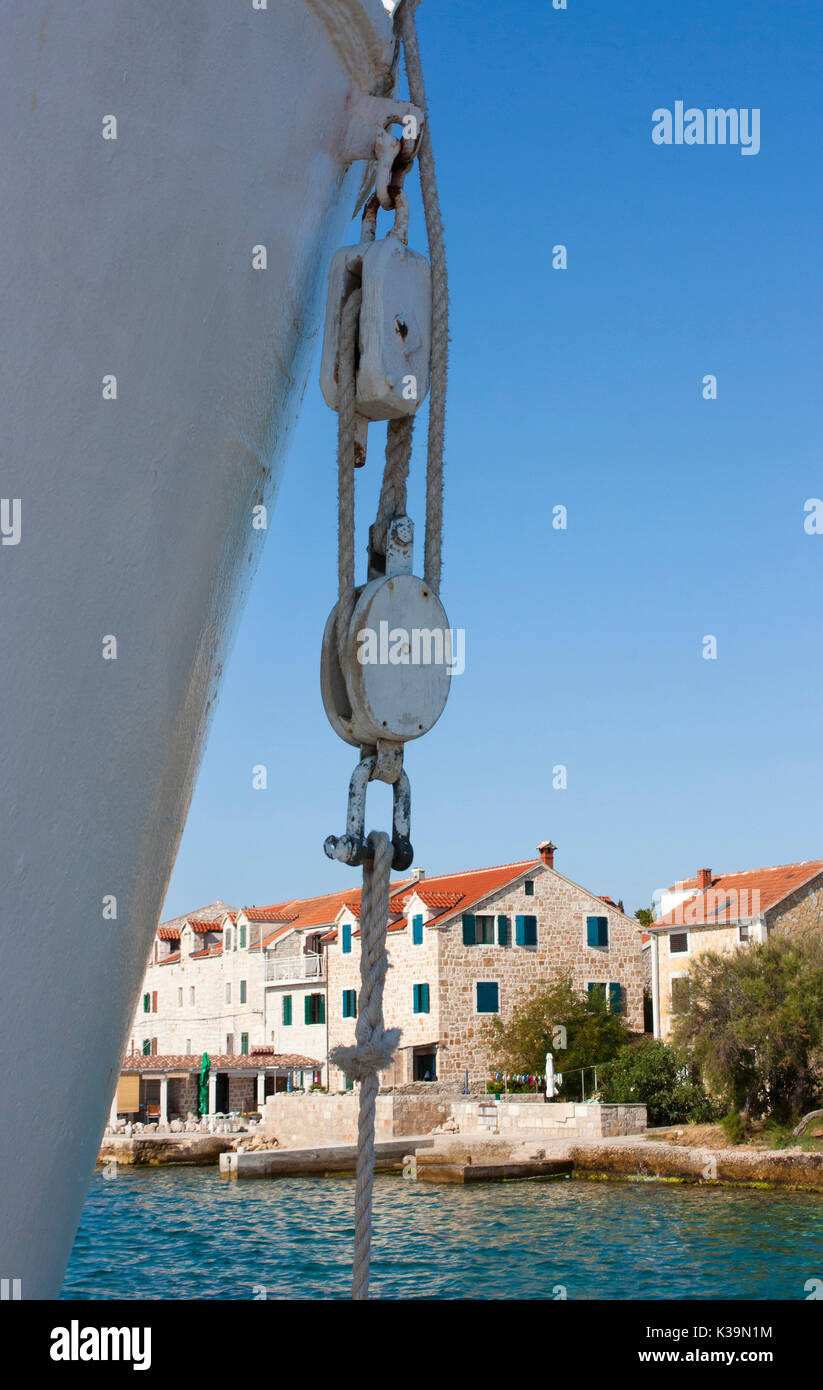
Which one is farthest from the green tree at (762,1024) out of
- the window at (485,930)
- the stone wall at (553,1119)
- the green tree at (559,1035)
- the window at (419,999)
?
the window at (419,999)

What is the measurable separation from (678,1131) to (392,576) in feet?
96.7

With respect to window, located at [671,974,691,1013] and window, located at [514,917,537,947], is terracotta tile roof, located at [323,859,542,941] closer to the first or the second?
window, located at [514,917,537,947]

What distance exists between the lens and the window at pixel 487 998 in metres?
34.4

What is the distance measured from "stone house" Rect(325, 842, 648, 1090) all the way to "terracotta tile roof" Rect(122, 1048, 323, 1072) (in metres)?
1.94

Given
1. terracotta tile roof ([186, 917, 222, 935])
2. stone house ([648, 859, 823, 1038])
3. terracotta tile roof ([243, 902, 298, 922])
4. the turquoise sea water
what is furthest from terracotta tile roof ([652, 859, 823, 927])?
terracotta tile roof ([186, 917, 222, 935])

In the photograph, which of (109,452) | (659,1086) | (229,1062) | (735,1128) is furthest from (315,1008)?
(109,452)

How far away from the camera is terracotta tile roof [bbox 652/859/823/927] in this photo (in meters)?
31.8

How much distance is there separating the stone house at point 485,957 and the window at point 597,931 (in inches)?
1.1

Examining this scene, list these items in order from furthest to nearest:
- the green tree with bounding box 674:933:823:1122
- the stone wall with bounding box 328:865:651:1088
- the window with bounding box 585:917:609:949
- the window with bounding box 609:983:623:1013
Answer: the window with bounding box 585:917:609:949
the window with bounding box 609:983:623:1013
the stone wall with bounding box 328:865:651:1088
the green tree with bounding box 674:933:823:1122

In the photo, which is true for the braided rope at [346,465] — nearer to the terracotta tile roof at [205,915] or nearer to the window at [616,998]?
the window at [616,998]

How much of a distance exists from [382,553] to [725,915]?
1244 inches

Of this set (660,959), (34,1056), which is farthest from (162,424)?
(660,959)

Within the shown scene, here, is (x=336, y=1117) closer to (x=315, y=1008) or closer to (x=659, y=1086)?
(x=315, y=1008)

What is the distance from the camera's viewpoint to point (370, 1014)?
2.05 metres
